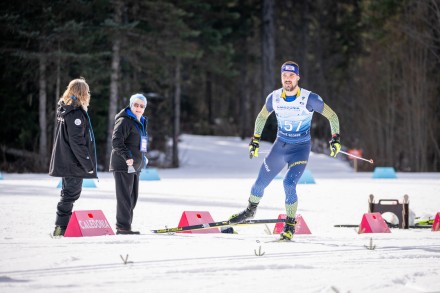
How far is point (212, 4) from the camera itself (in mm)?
37688

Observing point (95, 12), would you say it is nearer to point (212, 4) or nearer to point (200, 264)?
point (212, 4)

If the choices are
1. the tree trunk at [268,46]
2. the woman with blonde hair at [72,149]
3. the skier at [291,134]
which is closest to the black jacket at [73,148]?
the woman with blonde hair at [72,149]

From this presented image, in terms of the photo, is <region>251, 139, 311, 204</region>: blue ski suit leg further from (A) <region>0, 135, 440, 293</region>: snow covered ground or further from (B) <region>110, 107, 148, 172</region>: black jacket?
(B) <region>110, 107, 148, 172</region>: black jacket

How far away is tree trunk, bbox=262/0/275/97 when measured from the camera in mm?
39125

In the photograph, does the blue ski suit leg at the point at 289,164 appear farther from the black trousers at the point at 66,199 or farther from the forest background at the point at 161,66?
the forest background at the point at 161,66

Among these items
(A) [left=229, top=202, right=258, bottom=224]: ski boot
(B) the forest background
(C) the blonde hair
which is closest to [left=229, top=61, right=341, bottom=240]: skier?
(A) [left=229, top=202, right=258, bottom=224]: ski boot

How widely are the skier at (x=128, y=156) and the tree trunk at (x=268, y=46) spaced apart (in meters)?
29.3

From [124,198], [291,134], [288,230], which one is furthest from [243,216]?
[124,198]

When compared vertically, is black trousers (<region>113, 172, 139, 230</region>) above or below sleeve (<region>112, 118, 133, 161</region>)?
below

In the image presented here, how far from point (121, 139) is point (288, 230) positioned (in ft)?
7.64

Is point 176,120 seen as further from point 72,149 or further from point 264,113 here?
point 72,149

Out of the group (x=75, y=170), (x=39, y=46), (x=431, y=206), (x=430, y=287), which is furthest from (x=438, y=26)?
(x=430, y=287)

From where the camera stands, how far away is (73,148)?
381 inches

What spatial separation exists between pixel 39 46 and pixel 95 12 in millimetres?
2669
